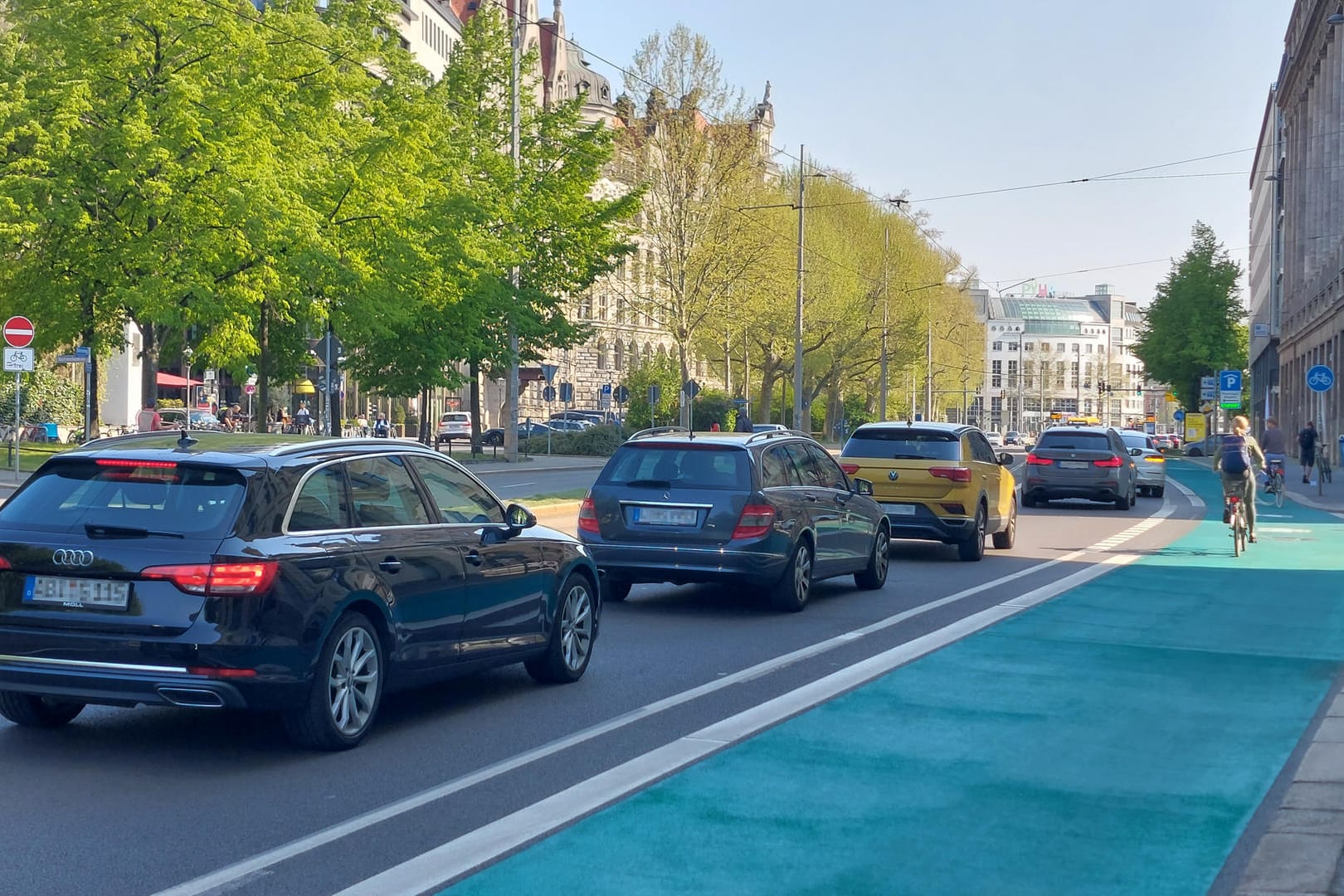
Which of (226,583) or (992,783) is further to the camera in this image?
(992,783)

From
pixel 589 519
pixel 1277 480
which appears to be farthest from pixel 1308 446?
pixel 589 519

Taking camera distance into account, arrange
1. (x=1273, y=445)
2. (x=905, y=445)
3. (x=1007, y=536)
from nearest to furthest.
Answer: (x=905, y=445)
(x=1007, y=536)
(x=1273, y=445)

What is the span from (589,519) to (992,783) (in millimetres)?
6877

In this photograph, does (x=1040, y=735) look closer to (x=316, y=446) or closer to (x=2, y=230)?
(x=316, y=446)

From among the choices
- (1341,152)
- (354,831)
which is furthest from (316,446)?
(1341,152)

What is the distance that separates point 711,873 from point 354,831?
4.37ft

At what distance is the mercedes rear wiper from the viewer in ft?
23.2

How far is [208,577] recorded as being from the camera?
6949mm

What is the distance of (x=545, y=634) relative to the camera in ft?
30.5

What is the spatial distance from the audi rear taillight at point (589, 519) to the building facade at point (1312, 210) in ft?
146

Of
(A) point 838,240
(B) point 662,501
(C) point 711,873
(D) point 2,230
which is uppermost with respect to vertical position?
(A) point 838,240

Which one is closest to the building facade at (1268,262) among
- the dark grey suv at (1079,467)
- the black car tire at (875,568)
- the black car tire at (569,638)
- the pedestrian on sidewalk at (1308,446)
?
the pedestrian on sidewalk at (1308,446)

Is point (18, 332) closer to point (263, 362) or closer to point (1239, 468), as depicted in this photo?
point (263, 362)

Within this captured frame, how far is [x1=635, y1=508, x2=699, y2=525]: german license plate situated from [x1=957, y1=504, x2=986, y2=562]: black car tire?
21.4 ft
